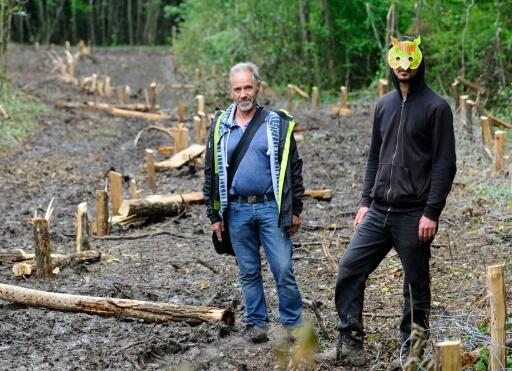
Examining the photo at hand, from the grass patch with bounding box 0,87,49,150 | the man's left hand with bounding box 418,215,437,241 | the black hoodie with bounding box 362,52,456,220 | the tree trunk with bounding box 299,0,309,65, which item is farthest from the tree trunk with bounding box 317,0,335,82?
the man's left hand with bounding box 418,215,437,241

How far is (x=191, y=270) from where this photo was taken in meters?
8.55

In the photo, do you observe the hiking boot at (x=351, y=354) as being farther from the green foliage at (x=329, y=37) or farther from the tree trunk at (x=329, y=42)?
the tree trunk at (x=329, y=42)

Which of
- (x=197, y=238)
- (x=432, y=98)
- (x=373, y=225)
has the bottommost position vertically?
(x=197, y=238)

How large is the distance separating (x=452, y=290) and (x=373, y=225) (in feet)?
7.39

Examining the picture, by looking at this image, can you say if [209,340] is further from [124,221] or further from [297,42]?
[297,42]

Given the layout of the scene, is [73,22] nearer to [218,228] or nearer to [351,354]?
[218,228]

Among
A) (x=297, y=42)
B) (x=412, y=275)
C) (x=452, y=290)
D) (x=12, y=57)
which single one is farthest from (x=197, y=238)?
(x=12, y=57)

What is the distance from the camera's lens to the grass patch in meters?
17.8

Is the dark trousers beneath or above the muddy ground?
above

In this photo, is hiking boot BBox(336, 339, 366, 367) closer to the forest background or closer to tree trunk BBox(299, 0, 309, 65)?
the forest background

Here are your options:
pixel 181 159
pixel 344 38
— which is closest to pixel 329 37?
pixel 344 38

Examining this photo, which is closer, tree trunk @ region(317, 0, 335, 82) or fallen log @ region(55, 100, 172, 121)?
fallen log @ region(55, 100, 172, 121)

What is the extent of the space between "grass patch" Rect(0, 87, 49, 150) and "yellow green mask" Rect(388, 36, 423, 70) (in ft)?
43.9

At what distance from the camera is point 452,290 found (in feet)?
23.3
